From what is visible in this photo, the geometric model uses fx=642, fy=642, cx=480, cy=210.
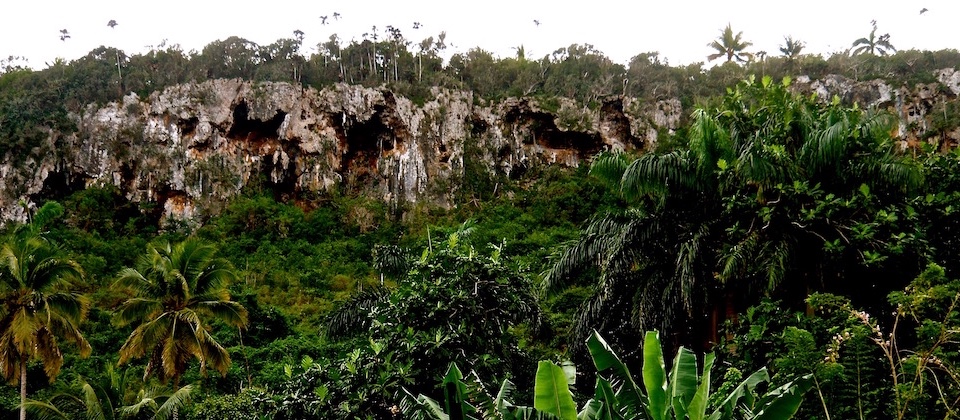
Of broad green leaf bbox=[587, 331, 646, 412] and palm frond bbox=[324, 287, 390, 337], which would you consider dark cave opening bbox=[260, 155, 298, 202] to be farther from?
broad green leaf bbox=[587, 331, 646, 412]

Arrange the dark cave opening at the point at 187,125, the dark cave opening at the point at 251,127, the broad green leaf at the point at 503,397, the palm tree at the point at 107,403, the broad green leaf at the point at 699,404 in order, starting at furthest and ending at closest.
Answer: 1. the dark cave opening at the point at 251,127
2. the dark cave opening at the point at 187,125
3. the palm tree at the point at 107,403
4. the broad green leaf at the point at 503,397
5. the broad green leaf at the point at 699,404

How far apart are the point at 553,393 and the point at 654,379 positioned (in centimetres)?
61

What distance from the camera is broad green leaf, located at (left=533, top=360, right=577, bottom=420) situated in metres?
3.27

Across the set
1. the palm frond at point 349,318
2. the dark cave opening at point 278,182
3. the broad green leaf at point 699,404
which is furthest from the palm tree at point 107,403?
the dark cave opening at point 278,182

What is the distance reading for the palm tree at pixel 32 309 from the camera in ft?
41.3

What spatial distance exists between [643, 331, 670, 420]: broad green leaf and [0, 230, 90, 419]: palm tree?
13.1 meters

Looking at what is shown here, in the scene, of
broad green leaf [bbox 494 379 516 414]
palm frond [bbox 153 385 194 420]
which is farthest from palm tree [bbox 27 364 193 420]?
broad green leaf [bbox 494 379 516 414]

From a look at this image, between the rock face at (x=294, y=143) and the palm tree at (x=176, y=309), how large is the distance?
1885 centimetres

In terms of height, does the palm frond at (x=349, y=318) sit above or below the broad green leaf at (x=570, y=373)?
A: below

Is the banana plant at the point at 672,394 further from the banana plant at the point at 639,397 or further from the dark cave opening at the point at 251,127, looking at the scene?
the dark cave opening at the point at 251,127

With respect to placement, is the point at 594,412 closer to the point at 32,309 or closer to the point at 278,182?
the point at 32,309

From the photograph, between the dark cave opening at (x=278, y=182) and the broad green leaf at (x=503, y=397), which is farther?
the dark cave opening at (x=278, y=182)

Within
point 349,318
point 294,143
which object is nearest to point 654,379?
point 349,318

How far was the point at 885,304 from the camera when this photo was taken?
690 cm
